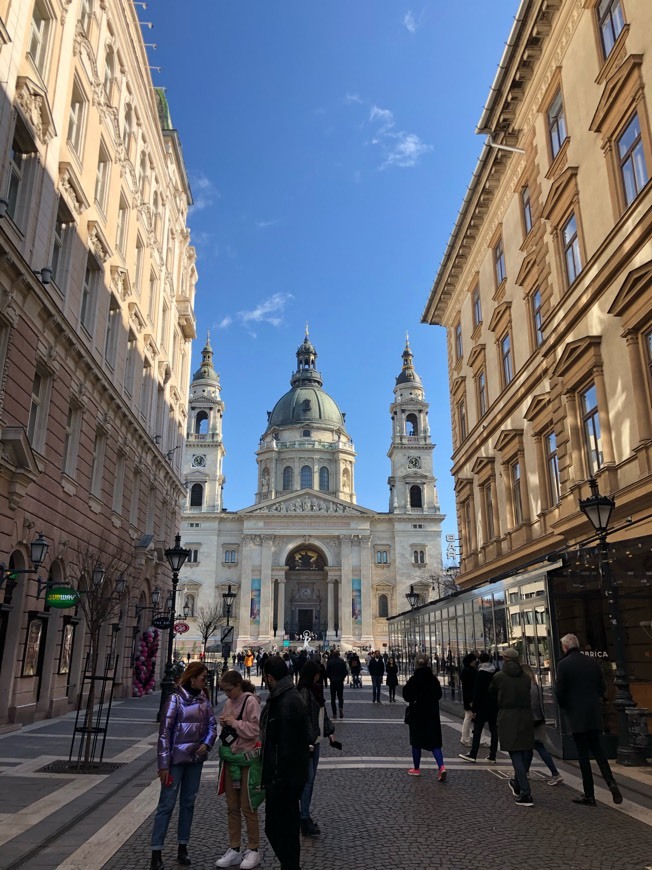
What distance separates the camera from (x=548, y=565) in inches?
504

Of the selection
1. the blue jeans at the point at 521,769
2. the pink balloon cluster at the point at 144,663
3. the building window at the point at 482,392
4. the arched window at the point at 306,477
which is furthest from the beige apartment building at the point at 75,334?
the arched window at the point at 306,477

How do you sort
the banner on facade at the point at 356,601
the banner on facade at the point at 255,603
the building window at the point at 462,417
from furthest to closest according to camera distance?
the banner on facade at the point at 356,601 → the banner on facade at the point at 255,603 → the building window at the point at 462,417

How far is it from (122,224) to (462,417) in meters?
15.1

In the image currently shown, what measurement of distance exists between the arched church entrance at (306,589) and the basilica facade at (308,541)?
128 mm

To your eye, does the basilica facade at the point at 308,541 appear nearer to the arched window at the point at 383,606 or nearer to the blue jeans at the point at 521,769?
the arched window at the point at 383,606

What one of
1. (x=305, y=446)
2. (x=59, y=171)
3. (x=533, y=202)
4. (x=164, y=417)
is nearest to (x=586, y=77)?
(x=533, y=202)

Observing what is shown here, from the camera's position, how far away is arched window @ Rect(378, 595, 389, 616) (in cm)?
8606

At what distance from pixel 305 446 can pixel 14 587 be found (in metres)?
83.8

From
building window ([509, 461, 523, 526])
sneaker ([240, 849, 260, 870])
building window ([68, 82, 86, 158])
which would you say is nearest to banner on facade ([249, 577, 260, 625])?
building window ([509, 461, 523, 526])

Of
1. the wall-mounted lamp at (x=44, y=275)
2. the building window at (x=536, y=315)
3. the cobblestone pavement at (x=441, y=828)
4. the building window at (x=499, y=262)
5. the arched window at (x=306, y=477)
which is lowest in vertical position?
the cobblestone pavement at (x=441, y=828)

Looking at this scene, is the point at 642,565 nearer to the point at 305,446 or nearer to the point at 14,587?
the point at 14,587

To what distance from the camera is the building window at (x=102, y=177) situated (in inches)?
851

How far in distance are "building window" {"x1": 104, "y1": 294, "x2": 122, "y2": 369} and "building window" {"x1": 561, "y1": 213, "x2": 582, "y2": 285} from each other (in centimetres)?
1386

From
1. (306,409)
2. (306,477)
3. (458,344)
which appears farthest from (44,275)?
(306,409)
